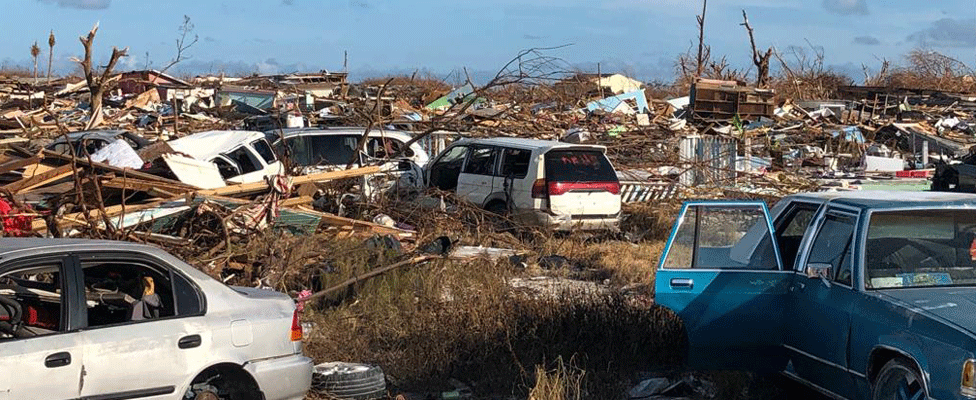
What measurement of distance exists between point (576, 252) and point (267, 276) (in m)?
5.20

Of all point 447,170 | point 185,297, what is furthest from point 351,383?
point 447,170

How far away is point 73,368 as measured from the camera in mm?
5887

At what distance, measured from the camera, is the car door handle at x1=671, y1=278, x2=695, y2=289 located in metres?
7.62

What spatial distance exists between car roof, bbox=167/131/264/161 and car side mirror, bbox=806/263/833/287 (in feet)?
35.9

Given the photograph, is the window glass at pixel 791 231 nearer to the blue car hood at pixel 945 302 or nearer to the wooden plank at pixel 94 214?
the blue car hood at pixel 945 302

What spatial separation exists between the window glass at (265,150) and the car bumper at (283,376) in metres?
10.4

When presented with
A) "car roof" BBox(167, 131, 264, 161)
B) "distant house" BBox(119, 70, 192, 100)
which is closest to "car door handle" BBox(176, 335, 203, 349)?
"car roof" BBox(167, 131, 264, 161)

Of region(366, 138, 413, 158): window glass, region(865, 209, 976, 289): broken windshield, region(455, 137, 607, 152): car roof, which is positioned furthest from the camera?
region(366, 138, 413, 158): window glass

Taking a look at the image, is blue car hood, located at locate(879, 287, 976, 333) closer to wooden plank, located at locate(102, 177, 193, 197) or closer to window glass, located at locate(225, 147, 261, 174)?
wooden plank, located at locate(102, 177, 193, 197)

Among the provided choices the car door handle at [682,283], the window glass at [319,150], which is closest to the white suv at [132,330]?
the car door handle at [682,283]

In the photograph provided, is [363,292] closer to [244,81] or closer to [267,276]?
[267,276]

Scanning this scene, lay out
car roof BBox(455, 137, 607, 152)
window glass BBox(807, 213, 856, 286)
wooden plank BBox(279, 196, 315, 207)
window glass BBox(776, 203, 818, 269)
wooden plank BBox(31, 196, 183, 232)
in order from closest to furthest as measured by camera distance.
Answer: window glass BBox(807, 213, 856, 286) < window glass BBox(776, 203, 818, 269) < wooden plank BBox(31, 196, 183, 232) < wooden plank BBox(279, 196, 315, 207) < car roof BBox(455, 137, 607, 152)

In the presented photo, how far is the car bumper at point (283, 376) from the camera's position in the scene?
6.79 meters

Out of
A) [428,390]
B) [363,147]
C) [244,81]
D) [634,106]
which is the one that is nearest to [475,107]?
[634,106]
